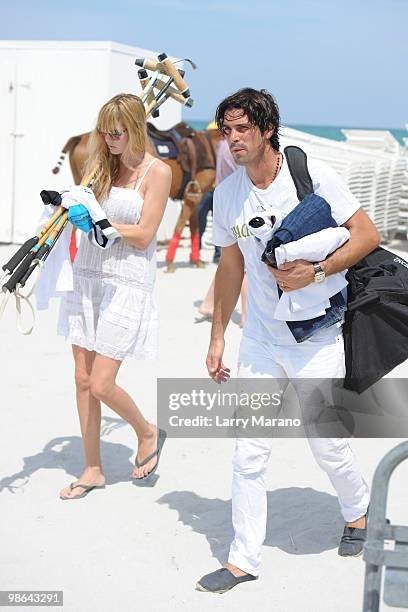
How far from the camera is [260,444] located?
143 inches

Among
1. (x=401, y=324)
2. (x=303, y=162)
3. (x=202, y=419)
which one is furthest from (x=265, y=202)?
(x=202, y=419)

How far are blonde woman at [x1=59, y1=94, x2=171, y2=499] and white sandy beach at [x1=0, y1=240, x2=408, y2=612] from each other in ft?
1.20

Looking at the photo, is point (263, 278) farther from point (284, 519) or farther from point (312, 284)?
point (284, 519)

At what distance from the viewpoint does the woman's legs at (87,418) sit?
4.50 metres

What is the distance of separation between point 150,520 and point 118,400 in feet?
1.88

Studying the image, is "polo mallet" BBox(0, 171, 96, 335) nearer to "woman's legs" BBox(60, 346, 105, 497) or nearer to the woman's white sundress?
the woman's white sundress

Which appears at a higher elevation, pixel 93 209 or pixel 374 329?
pixel 93 209

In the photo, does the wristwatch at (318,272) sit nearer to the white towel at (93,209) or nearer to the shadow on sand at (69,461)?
the white towel at (93,209)

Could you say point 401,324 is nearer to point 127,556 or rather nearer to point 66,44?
point 127,556

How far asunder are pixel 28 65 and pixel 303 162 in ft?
33.0

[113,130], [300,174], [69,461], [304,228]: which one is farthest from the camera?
[69,461]

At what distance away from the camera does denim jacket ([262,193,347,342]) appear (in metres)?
3.42

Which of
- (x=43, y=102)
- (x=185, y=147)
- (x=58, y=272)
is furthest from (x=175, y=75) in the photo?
(x=43, y=102)

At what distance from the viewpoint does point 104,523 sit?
428cm
